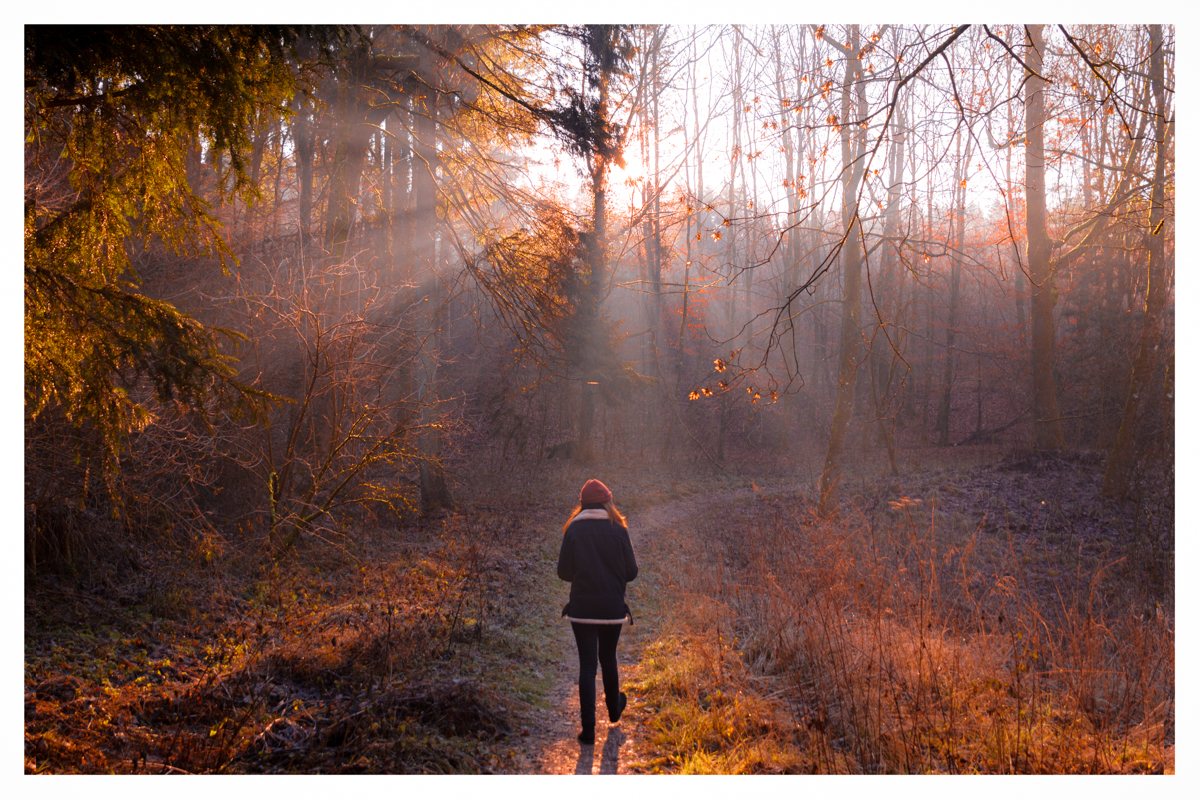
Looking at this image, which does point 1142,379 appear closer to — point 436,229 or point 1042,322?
point 1042,322

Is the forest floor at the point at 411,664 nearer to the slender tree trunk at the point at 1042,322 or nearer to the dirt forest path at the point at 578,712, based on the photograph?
the dirt forest path at the point at 578,712

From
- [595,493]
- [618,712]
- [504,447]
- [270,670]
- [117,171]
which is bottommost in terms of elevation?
[618,712]

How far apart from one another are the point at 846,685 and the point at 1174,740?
6.22 feet

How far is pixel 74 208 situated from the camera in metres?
3.58

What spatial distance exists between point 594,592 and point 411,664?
5.82 ft

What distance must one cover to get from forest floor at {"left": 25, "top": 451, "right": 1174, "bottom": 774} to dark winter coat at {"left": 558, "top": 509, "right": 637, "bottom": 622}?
852mm

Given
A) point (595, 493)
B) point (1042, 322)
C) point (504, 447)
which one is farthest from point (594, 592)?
point (1042, 322)

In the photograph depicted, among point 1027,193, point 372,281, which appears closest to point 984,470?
point 1027,193

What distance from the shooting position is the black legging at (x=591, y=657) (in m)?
3.83

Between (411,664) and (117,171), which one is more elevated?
(117,171)

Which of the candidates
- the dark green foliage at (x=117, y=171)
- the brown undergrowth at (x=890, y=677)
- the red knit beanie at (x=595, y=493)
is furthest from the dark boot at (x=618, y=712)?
the dark green foliage at (x=117, y=171)

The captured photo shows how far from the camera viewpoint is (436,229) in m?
9.58

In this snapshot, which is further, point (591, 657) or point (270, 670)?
point (270, 670)
